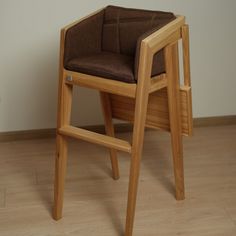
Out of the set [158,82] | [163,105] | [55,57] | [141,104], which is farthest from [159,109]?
[55,57]

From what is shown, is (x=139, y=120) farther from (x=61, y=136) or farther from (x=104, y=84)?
(x=61, y=136)

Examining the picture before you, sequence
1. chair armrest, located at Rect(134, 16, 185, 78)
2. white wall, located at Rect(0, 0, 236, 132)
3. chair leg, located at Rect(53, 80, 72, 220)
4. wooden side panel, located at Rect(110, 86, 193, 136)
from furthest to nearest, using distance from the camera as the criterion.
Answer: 1. white wall, located at Rect(0, 0, 236, 132)
2. wooden side panel, located at Rect(110, 86, 193, 136)
3. chair leg, located at Rect(53, 80, 72, 220)
4. chair armrest, located at Rect(134, 16, 185, 78)

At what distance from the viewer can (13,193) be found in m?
1.72

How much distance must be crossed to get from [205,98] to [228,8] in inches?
20.9

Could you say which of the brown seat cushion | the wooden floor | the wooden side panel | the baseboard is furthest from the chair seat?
the baseboard

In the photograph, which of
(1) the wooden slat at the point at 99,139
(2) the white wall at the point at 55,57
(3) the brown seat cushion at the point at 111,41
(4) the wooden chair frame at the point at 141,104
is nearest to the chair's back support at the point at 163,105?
(4) the wooden chair frame at the point at 141,104

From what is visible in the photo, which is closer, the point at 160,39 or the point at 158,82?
the point at 160,39

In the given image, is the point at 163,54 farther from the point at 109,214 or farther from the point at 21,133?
the point at 21,133

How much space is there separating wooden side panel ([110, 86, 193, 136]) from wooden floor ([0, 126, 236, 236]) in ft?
1.05

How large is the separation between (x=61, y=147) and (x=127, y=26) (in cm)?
51

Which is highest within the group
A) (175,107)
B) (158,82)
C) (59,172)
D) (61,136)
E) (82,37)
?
(82,37)

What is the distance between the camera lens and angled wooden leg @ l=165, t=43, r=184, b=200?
4.54 feet

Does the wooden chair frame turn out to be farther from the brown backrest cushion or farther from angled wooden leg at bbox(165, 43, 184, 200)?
the brown backrest cushion

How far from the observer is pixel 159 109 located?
1.60 metres
